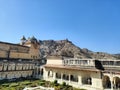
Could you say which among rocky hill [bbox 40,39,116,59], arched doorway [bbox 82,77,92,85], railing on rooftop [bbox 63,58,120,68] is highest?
rocky hill [bbox 40,39,116,59]

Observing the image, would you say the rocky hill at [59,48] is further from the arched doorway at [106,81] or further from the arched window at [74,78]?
the arched doorway at [106,81]

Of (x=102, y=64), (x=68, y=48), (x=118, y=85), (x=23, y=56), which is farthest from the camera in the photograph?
(x=68, y=48)

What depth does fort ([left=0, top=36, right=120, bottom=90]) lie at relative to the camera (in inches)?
1255

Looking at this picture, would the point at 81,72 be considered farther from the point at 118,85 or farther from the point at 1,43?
the point at 1,43

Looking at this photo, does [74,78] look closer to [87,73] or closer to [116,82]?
[87,73]

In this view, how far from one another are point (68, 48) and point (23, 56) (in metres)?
62.0

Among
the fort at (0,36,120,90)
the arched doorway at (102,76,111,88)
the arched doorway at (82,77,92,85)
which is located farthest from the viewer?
the arched doorway at (82,77,92,85)

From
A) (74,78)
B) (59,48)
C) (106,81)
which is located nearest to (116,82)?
(106,81)

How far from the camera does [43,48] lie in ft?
403

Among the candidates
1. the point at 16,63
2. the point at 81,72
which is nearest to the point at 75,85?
the point at 81,72

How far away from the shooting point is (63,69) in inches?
1640

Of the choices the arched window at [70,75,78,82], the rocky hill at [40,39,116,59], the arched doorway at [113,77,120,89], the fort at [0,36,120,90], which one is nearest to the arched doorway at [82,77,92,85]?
the fort at [0,36,120,90]

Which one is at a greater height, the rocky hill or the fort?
the rocky hill

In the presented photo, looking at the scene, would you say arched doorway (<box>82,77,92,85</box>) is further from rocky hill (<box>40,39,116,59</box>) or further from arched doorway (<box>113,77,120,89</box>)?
rocky hill (<box>40,39,116,59</box>)
